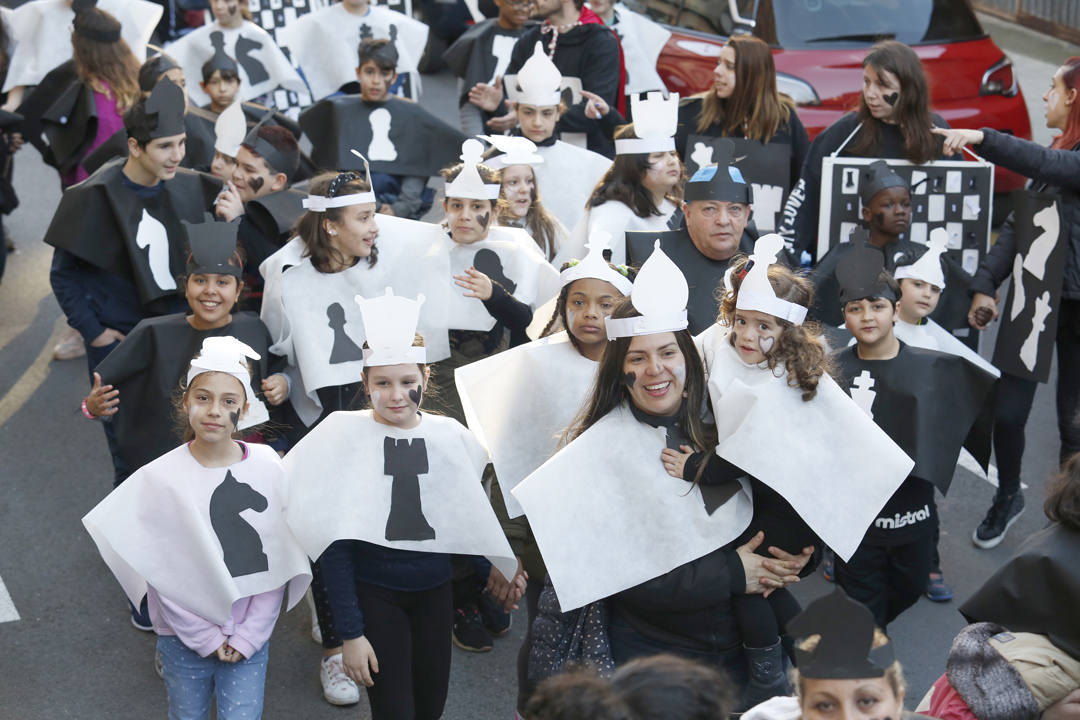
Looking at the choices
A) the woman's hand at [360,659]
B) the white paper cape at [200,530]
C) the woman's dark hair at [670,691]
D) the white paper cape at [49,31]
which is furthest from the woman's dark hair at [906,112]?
the white paper cape at [49,31]

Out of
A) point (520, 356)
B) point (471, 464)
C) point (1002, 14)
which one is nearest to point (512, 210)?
point (520, 356)

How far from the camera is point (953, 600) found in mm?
5652

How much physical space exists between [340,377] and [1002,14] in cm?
1366

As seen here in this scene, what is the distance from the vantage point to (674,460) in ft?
12.0

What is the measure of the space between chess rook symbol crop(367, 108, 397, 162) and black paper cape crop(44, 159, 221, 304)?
1546 mm

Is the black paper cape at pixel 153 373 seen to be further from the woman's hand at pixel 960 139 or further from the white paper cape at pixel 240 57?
the white paper cape at pixel 240 57

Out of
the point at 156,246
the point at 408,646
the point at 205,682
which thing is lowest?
the point at 205,682

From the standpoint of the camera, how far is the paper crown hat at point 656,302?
12.2 feet

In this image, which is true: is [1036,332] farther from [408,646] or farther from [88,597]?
[88,597]

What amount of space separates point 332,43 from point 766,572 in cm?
559

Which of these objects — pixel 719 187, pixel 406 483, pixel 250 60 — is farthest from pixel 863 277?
pixel 250 60

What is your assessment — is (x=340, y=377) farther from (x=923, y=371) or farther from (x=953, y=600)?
(x=953, y=600)

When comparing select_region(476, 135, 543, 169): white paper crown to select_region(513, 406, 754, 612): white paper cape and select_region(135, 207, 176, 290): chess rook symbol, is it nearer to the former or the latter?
→ select_region(135, 207, 176, 290): chess rook symbol

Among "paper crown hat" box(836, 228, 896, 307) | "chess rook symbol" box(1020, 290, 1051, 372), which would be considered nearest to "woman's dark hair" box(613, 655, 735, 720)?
"paper crown hat" box(836, 228, 896, 307)
